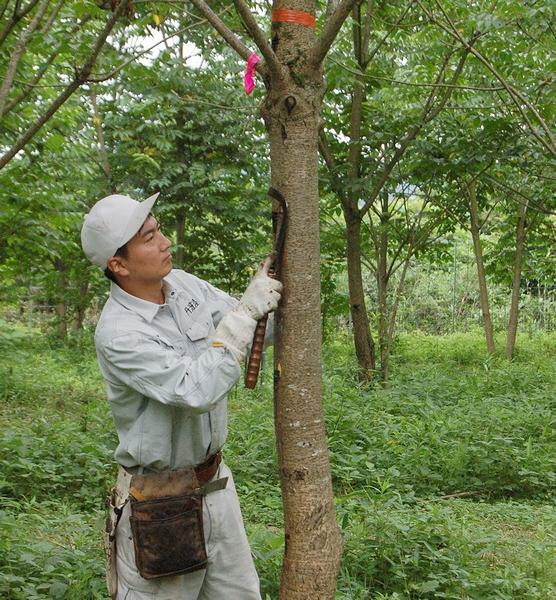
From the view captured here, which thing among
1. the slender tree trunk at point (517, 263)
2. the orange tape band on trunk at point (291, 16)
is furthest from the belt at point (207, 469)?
the slender tree trunk at point (517, 263)

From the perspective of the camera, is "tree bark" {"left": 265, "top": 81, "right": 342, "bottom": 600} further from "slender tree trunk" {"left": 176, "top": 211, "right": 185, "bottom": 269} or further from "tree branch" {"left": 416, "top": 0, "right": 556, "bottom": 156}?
"slender tree trunk" {"left": 176, "top": 211, "right": 185, "bottom": 269}

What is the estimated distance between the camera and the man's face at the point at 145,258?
2.52 meters

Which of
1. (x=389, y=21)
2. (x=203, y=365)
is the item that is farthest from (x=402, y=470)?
(x=389, y=21)

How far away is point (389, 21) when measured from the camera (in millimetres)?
7293

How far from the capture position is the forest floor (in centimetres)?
333

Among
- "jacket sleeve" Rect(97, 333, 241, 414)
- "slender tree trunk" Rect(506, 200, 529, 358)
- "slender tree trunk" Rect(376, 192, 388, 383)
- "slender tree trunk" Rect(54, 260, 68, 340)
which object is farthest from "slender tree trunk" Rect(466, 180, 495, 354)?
"jacket sleeve" Rect(97, 333, 241, 414)

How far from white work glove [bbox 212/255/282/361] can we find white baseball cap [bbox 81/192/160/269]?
434 mm

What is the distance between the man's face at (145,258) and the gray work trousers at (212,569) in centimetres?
74

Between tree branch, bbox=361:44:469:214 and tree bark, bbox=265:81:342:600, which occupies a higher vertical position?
tree branch, bbox=361:44:469:214

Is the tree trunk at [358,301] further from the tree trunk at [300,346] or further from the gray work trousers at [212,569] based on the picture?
the gray work trousers at [212,569]

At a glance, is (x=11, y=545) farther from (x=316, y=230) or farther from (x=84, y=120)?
(x=84, y=120)

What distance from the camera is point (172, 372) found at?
7.45 ft

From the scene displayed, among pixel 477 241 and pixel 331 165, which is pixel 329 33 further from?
pixel 477 241

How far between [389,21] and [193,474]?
5.99 metres
